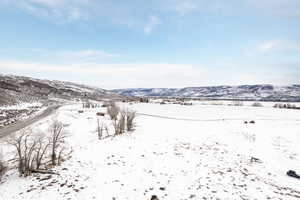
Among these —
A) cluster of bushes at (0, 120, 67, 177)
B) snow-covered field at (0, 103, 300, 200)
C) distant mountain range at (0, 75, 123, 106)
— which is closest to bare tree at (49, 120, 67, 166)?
cluster of bushes at (0, 120, 67, 177)

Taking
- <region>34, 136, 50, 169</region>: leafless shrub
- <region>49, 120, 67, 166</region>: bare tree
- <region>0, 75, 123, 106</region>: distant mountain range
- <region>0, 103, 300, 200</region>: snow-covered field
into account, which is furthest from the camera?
<region>0, 75, 123, 106</region>: distant mountain range

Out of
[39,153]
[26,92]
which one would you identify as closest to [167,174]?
[39,153]

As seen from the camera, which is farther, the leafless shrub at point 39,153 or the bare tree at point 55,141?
the bare tree at point 55,141

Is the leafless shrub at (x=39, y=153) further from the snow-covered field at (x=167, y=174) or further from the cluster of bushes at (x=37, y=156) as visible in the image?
the snow-covered field at (x=167, y=174)

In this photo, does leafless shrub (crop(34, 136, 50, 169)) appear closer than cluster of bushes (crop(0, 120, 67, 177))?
No

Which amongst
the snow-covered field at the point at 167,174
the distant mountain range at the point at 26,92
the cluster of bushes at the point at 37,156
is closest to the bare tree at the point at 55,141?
the cluster of bushes at the point at 37,156

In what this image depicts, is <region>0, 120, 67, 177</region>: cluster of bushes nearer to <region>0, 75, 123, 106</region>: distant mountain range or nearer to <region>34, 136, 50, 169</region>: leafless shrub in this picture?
<region>34, 136, 50, 169</region>: leafless shrub

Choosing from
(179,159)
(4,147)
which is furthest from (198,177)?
(4,147)

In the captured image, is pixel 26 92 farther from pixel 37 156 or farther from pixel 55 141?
pixel 37 156

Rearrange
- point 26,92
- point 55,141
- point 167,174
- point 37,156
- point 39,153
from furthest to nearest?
1. point 26,92
2. point 39,153
3. point 55,141
4. point 37,156
5. point 167,174

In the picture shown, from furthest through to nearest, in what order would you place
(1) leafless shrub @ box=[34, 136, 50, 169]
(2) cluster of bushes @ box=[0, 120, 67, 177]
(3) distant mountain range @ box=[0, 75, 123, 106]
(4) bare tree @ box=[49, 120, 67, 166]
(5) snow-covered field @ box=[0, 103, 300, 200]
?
(3) distant mountain range @ box=[0, 75, 123, 106]
(4) bare tree @ box=[49, 120, 67, 166]
(1) leafless shrub @ box=[34, 136, 50, 169]
(2) cluster of bushes @ box=[0, 120, 67, 177]
(5) snow-covered field @ box=[0, 103, 300, 200]

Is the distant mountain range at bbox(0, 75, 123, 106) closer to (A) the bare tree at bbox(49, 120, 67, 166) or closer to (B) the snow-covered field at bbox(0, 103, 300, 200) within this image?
(A) the bare tree at bbox(49, 120, 67, 166)

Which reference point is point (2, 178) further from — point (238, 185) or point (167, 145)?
point (238, 185)

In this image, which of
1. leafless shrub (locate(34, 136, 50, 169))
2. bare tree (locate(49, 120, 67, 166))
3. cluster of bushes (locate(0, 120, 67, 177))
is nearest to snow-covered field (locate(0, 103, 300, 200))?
cluster of bushes (locate(0, 120, 67, 177))
